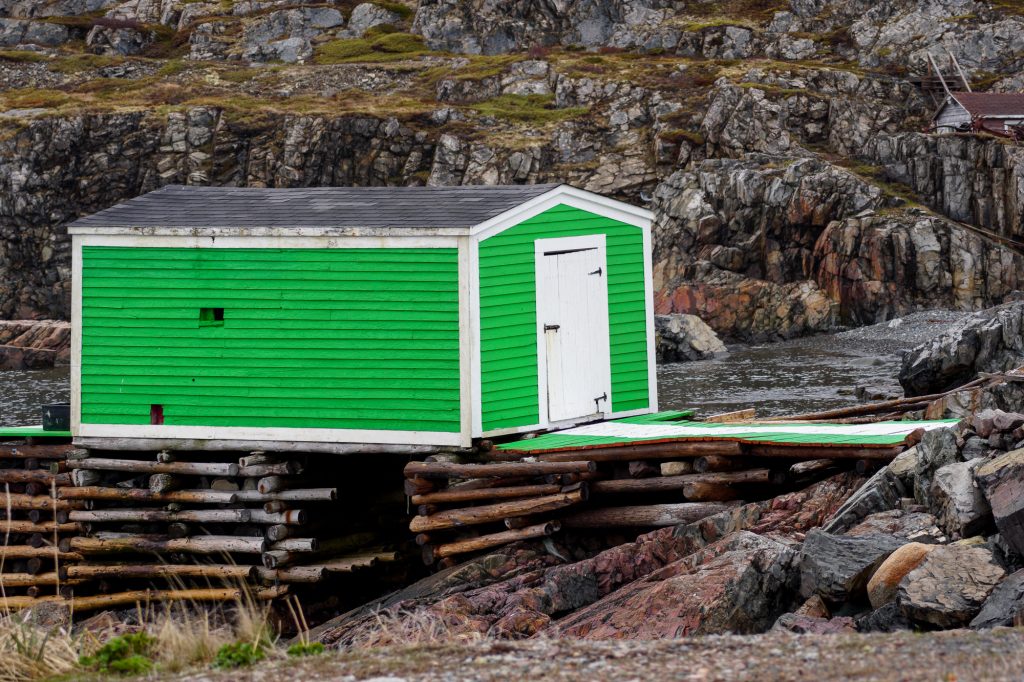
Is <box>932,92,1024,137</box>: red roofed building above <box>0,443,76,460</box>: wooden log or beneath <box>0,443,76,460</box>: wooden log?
above

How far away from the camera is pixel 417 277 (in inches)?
627

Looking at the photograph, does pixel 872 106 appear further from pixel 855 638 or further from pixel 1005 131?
pixel 855 638

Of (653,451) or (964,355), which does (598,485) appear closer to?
(653,451)

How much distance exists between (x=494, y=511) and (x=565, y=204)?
14.8 ft

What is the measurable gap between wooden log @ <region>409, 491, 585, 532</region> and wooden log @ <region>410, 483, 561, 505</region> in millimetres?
108

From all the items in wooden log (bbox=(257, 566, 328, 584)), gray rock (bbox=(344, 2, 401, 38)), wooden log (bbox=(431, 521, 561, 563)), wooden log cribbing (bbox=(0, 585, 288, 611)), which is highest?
gray rock (bbox=(344, 2, 401, 38))

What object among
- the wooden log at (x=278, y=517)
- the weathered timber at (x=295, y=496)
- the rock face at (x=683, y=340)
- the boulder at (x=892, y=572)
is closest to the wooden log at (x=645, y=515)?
the weathered timber at (x=295, y=496)

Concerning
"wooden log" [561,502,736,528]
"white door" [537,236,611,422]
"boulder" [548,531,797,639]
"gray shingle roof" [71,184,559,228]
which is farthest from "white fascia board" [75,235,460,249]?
"boulder" [548,531,797,639]

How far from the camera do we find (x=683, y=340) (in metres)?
41.7

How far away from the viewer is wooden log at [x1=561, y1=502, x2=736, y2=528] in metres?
13.8

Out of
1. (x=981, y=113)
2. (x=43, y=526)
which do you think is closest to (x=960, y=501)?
(x=43, y=526)

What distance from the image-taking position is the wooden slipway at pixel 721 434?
524 inches

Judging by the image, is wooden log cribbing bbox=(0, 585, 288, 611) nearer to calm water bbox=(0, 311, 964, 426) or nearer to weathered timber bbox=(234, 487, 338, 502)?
weathered timber bbox=(234, 487, 338, 502)

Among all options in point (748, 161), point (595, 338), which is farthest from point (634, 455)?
point (748, 161)
